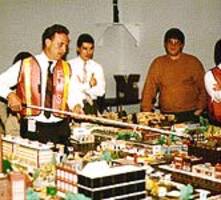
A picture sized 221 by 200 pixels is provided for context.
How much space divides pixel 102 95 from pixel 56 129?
1808mm

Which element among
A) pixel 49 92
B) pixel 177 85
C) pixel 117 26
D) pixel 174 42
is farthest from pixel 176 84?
pixel 117 26

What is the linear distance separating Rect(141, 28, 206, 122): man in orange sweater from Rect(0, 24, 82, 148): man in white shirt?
1677mm

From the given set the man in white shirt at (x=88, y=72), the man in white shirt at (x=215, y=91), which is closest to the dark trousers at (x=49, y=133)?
the man in white shirt at (x=215, y=91)

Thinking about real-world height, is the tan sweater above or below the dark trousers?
above

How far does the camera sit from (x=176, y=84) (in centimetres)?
594

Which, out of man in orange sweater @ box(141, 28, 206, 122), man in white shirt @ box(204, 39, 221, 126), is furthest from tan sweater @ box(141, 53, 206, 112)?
man in white shirt @ box(204, 39, 221, 126)

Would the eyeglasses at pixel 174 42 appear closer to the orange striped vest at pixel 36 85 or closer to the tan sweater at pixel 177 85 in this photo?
the tan sweater at pixel 177 85

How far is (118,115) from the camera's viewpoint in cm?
556

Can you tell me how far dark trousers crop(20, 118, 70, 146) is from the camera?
14.1 feet

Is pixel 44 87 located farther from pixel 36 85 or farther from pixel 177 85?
pixel 177 85

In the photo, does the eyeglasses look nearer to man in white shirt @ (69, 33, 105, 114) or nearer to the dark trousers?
man in white shirt @ (69, 33, 105, 114)

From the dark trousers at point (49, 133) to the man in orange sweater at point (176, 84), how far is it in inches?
65.1

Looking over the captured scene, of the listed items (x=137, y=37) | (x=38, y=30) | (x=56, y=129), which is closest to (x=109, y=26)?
(x=137, y=37)

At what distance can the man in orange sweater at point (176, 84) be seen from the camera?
5.89m
